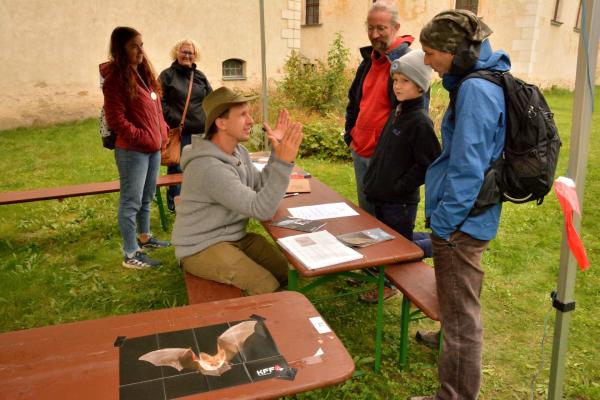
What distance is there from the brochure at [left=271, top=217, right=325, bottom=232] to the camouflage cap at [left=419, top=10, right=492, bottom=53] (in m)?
1.23

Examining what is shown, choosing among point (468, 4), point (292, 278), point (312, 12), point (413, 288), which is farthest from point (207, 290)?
point (468, 4)

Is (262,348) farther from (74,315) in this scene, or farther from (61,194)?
(61,194)

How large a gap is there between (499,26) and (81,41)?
14.2 m

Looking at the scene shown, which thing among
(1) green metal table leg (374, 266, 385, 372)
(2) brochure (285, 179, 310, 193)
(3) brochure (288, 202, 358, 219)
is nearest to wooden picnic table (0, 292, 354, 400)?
(1) green metal table leg (374, 266, 385, 372)

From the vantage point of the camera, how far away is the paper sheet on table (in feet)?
10.0

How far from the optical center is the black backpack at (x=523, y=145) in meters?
1.94

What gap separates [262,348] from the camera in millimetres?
1638

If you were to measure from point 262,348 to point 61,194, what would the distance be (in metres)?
3.62

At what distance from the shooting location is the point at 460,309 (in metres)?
2.18

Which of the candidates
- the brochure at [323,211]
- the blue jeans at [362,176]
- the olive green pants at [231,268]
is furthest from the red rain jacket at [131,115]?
the blue jeans at [362,176]

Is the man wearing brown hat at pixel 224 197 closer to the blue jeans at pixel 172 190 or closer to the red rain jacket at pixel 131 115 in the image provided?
the red rain jacket at pixel 131 115

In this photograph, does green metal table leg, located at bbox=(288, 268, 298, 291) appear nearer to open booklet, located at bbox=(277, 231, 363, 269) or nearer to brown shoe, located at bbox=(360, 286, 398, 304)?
open booklet, located at bbox=(277, 231, 363, 269)

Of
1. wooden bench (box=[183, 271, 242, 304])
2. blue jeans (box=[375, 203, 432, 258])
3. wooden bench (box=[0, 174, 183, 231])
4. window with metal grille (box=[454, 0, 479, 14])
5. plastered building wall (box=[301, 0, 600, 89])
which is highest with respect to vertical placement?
window with metal grille (box=[454, 0, 479, 14])

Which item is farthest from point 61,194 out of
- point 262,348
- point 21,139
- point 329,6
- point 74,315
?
point 329,6
